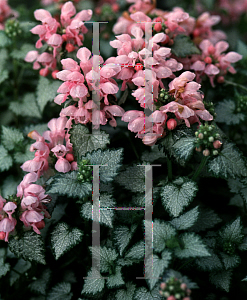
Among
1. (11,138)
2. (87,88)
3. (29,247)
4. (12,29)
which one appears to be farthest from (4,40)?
(29,247)

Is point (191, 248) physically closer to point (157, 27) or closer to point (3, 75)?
point (157, 27)

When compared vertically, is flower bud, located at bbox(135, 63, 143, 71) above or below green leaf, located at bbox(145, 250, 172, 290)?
above

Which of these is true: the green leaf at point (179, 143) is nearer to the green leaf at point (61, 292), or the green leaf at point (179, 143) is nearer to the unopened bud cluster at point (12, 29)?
the green leaf at point (61, 292)

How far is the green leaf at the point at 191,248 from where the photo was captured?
24.5 inches

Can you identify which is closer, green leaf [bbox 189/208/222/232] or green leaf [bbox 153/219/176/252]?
green leaf [bbox 153/219/176/252]

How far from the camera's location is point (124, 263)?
726 mm

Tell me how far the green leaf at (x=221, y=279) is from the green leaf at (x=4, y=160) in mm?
612

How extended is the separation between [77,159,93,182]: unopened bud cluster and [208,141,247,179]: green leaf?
26cm

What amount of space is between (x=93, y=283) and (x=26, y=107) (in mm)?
652

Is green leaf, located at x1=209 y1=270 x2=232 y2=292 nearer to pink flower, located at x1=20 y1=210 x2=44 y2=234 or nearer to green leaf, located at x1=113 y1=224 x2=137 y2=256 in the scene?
green leaf, located at x1=113 y1=224 x2=137 y2=256

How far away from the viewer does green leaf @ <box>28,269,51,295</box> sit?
0.82 meters

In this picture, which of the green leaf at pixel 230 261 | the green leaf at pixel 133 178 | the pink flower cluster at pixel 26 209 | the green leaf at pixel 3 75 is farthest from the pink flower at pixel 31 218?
the green leaf at pixel 3 75

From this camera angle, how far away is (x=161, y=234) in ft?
2.20

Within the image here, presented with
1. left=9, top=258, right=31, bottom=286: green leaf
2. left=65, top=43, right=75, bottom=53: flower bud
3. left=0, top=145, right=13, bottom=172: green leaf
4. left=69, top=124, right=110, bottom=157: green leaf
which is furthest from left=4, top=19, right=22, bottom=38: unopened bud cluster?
left=9, top=258, right=31, bottom=286: green leaf
